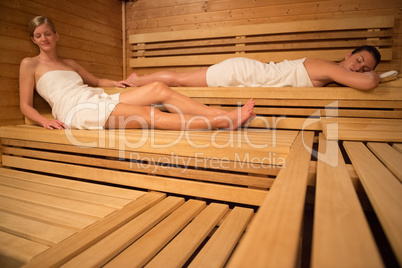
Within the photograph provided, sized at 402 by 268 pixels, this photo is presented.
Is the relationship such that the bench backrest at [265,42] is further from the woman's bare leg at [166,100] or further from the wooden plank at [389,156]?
the wooden plank at [389,156]

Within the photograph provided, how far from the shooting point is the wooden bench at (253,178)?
500 mm

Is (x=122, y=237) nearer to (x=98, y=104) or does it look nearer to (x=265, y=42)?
(x=98, y=104)

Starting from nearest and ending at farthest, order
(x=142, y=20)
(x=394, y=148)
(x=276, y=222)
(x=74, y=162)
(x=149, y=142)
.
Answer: (x=276, y=222) < (x=394, y=148) < (x=149, y=142) < (x=74, y=162) < (x=142, y=20)

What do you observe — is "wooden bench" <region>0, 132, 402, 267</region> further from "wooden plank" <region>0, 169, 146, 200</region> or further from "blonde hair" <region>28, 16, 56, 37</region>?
"blonde hair" <region>28, 16, 56, 37</region>

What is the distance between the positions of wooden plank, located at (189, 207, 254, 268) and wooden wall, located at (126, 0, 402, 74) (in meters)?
2.43

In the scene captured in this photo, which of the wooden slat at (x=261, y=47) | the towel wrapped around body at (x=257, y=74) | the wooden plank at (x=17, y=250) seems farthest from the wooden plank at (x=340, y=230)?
the wooden slat at (x=261, y=47)

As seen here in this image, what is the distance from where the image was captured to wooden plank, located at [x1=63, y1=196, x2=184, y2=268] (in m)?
0.77

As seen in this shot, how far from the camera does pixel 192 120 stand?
164 cm

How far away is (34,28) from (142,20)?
1730 mm

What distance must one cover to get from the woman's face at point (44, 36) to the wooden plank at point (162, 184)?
98 cm

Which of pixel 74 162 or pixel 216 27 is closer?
pixel 74 162

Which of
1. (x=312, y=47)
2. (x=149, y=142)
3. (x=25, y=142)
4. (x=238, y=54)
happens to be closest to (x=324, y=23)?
(x=312, y=47)

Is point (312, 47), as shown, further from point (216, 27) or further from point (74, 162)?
point (74, 162)

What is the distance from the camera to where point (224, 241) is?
35.6 inches
